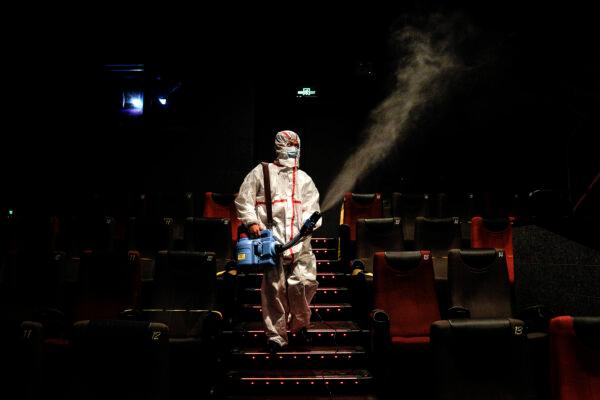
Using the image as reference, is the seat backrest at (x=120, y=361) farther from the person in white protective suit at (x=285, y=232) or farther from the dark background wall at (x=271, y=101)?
the dark background wall at (x=271, y=101)

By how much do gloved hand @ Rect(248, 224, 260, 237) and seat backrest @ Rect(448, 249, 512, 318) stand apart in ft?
5.05

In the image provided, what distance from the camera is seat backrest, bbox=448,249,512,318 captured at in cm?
361

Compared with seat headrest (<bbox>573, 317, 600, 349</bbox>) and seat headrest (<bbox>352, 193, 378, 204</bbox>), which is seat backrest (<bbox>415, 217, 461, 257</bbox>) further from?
seat headrest (<bbox>573, 317, 600, 349</bbox>)

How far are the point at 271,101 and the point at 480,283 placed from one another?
17.8ft

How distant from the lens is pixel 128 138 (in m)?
7.20

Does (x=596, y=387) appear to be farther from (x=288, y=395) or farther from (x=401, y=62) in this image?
(x=401, y=62)

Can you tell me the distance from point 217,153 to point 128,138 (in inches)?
53.9

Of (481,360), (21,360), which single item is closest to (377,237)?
(481,360)

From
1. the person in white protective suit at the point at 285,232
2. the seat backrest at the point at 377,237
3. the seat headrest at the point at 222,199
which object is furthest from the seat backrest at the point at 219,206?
the person in white protective suit at the point at 285,232

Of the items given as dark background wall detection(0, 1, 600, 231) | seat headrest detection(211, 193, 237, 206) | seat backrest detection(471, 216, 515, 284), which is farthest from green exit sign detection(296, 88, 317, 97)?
seat backrest detection(471, 216, 515, 284)

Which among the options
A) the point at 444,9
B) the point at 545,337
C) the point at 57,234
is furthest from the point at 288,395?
the point at 444,9

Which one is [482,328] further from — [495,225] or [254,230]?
[495,225]

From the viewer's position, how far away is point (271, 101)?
814 cm

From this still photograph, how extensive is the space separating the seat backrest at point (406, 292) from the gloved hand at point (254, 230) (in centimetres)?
100
